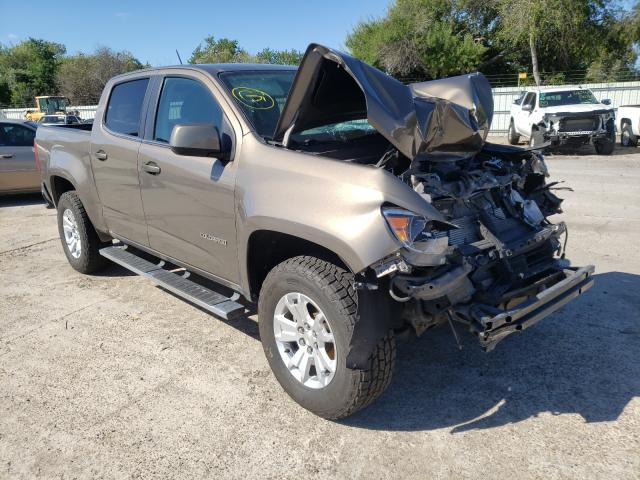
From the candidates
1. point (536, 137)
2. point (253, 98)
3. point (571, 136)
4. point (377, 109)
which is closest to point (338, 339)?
point (377, 109)

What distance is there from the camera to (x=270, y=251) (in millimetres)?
3514

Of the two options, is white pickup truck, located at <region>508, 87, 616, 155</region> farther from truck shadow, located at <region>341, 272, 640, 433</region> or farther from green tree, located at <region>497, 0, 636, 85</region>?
green tree, located at <region>497, 0, 636, 85</region>

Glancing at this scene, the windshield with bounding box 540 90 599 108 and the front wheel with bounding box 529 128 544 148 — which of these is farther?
the windshield with bounding box 540 90 599 108

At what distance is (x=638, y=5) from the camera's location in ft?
105

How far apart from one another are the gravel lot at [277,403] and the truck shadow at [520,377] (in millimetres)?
12

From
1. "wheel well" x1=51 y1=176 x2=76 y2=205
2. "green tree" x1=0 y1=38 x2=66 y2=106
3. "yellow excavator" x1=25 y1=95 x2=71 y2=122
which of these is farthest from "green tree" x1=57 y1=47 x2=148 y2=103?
"wheel well" x1=51 y1=176 x2=76 y2=205

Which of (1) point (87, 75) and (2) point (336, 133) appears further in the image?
(1) point (87, 75)

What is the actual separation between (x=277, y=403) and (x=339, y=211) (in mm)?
1356

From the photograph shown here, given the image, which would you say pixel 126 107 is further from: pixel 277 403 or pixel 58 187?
pixel 277 403

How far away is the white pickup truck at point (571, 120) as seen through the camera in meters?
14.9

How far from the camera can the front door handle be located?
13.4 ft

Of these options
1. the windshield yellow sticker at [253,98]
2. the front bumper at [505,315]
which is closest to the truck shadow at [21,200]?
the windshield yellow sticker at [253,98]

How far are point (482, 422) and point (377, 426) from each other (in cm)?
60

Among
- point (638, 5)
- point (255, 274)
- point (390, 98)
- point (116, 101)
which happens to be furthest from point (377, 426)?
point (638, 5)
